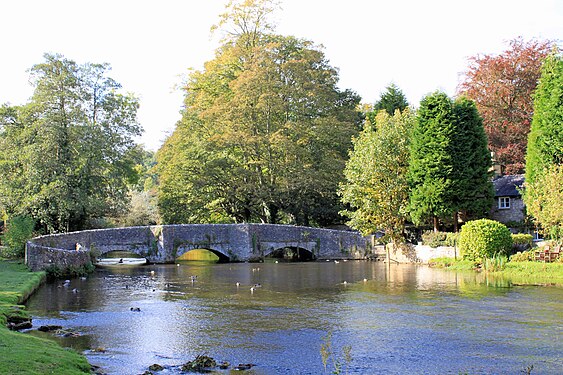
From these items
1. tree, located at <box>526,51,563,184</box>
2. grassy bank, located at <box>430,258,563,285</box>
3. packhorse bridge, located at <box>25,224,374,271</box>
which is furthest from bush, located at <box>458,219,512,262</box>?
packhorse bridge, located at <box>25,224,374,271</box>

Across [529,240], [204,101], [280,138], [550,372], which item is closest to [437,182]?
[529,240]

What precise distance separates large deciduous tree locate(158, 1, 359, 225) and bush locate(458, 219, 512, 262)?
56.1ft

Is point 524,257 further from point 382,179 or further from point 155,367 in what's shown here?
point 155,367

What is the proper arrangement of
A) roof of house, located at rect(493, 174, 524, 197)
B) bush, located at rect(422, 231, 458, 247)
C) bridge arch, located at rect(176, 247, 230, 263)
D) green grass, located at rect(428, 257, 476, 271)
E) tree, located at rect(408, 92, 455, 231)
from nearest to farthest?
green grass, located at rect(428, 257, 476, 271)
bush, located at rect(422, 231, 458, 247)
tree, located at rect(408, 92, 455, 231)
roof of house, located at rect(493, 174, 524, 197)
bridge arch, located at rect(176, 247, 230, 263)

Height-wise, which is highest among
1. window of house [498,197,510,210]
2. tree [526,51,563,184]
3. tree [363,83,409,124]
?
tree [363,83,409,124]

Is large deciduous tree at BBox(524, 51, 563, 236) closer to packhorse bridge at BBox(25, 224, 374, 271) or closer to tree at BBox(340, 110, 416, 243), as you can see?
tree at BBox(340, 110, 416, 243)

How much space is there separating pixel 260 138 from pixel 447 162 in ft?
51.5

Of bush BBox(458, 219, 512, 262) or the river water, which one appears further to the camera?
bush BBox(458, 219, 512, 262)

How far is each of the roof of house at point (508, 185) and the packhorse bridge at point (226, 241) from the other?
412 inches

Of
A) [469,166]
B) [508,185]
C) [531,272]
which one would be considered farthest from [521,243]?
[508,185]

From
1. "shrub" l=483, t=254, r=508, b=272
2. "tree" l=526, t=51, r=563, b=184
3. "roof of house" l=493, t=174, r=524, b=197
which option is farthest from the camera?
"roof of house" l=493, t=174, r=524, b=197

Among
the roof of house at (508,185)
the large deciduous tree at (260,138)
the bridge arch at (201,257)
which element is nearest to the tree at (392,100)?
the large deciduous tree at (260,138)

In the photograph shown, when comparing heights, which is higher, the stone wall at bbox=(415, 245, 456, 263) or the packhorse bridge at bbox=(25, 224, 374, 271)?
the packhorse bridge at bbox=(25, 224, 374, 271)

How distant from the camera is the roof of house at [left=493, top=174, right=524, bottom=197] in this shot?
4887 cm
